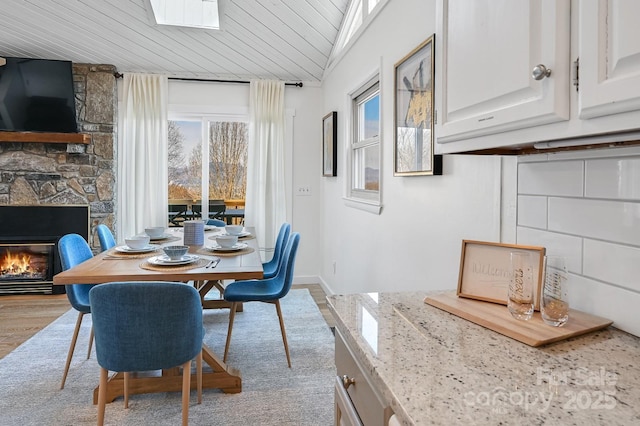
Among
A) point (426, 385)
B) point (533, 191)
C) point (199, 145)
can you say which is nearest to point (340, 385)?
point (426, 385)

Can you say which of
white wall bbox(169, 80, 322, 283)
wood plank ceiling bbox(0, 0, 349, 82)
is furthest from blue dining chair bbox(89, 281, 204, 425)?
white wall bbox(169, 80, 322, 283)

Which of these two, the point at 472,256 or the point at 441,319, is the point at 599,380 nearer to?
the point at 441,319

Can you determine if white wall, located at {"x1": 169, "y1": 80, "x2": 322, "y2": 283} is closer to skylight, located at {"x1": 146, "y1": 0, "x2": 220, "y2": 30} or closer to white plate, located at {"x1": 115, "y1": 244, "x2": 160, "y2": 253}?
skylight, located at {"x1": 146, "y1": 0, "x2": 220, "y2": 30}

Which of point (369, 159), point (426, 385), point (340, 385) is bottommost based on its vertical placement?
point (340, 385)

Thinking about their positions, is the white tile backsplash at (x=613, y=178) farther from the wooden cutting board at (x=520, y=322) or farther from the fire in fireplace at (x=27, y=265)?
the fire in fireplace at (x=27, y=265)

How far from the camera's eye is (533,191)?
4.00 ft

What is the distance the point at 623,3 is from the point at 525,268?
2.01ft

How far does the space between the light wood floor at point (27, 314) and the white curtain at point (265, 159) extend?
3.25 ft

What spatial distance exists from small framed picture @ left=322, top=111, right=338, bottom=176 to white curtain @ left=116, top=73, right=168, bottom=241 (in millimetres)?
1780

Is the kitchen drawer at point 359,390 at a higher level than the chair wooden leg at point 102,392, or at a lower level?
higher

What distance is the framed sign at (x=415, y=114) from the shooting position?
1.90m

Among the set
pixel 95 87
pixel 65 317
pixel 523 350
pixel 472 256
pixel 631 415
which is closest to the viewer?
pixel 631 415

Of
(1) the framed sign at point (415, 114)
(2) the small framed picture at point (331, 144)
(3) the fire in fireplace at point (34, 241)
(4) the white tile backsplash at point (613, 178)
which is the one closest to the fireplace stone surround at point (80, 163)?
(3) the fire in fireplace at point (34, 241)

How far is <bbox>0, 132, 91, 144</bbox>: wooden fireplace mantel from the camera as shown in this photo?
159 inches
